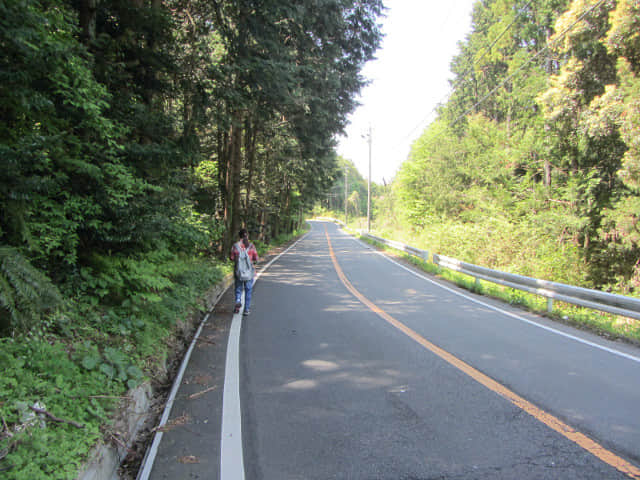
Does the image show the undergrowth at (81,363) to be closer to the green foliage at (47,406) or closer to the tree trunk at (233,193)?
the green foliage at (47,406)

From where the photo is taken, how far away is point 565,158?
17375 mm

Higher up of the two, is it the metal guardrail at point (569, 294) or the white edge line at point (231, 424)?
the metal guardrail at point (569, 294)

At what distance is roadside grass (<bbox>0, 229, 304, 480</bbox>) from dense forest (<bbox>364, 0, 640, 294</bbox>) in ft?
42.7

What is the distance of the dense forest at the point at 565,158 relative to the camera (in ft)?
41.0

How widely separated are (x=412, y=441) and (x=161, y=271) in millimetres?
4334

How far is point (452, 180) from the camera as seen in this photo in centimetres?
2923

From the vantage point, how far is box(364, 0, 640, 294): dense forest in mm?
12500

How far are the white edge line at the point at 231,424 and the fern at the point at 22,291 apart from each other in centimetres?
192

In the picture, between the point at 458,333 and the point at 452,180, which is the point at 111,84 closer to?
the point at 458,333

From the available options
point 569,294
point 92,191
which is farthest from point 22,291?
point 569,294

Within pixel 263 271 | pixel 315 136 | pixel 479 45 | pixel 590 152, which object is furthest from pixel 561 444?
pixel 479 45

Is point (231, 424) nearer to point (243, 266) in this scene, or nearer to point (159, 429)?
point (159, 429)

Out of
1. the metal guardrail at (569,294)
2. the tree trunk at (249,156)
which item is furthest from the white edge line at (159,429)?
the tree trunk at (249,156)

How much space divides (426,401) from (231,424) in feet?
6.56
